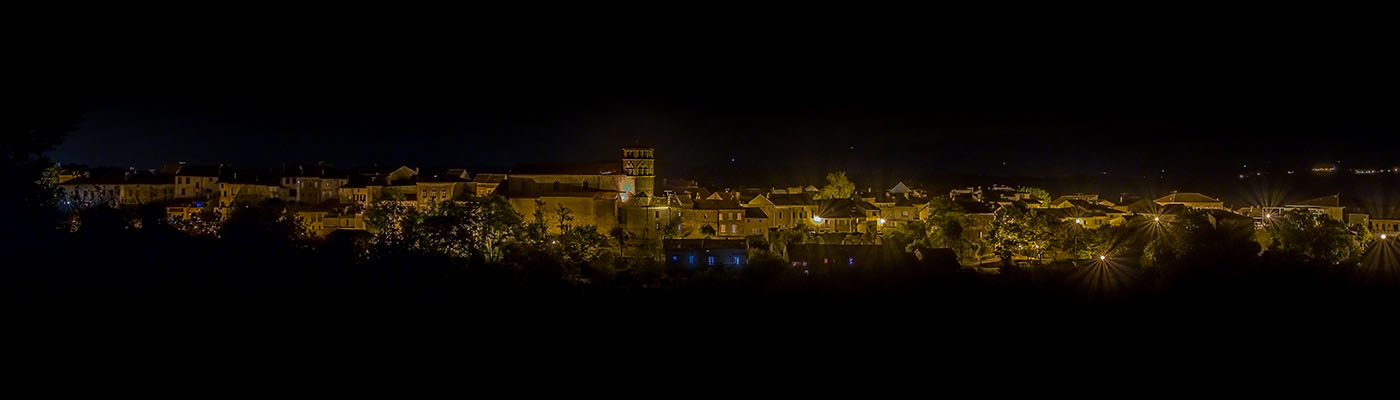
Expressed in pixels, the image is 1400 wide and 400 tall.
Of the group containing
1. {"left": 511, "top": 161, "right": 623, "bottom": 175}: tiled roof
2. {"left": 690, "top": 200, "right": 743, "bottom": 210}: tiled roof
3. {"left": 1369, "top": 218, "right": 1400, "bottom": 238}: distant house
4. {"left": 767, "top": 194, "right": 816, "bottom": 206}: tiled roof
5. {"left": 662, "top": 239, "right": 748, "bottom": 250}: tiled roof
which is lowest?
{"left": 662, "top": 239, "right": 748, "bottom": 250}: tiled roof

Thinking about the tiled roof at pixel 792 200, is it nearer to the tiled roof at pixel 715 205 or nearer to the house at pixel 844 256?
the tiled roof at pixel 715 205

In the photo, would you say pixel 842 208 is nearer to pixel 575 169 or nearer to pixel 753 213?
pixel 753 213

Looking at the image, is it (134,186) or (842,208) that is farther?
(842,208)

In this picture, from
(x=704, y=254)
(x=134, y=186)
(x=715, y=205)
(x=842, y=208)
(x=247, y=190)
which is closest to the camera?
(x=704, y=254)

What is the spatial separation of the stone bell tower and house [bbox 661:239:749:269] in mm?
6687

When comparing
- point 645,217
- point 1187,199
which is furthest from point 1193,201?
point 645,217

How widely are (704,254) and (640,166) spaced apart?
8.27 metres

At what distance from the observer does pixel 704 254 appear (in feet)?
80.9

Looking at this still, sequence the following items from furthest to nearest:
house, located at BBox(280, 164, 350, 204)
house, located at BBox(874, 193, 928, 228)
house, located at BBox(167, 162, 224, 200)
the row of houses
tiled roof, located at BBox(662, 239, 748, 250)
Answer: house, located at BBox(874, 193, 928, 228)
house, located at BBox(280, 164, 350, 204)
house, located at BBox(167, 162, 224, 200)
the row of houses
tiled roof, located at BBox(662, 239, 748, 250)

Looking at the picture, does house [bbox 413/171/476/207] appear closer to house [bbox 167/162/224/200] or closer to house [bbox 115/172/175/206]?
house [bbox 167/162/224/200]

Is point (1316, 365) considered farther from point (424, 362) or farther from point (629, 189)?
point (629, 189)

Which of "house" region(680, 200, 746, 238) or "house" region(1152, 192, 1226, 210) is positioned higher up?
"house" region(1152, 192, 1226, 210)

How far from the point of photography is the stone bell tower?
3184cm

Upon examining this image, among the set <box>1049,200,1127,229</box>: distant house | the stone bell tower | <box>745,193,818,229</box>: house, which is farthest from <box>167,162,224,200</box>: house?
<box>1049,200,1127,229</box>: distant house
